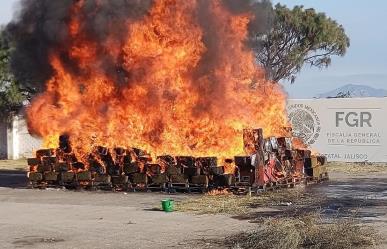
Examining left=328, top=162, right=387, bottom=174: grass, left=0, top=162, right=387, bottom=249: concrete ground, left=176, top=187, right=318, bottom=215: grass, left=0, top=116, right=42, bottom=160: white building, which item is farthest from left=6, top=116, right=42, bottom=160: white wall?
left=176, top=187, right=318, bottom=215: grass

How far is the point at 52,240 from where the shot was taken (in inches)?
405

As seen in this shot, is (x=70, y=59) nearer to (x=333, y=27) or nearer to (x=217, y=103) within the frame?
(x=217, y=103)

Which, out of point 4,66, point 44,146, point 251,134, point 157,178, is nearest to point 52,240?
point 157,178

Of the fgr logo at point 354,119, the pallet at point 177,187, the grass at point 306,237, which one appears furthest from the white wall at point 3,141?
the grass at point 306,237

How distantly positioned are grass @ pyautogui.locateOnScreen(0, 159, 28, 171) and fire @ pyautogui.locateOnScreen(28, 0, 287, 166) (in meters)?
8.69

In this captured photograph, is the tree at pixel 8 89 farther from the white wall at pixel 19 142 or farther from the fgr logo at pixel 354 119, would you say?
the fgr logo at pixel 354 119

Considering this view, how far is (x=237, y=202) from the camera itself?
47.3 ft

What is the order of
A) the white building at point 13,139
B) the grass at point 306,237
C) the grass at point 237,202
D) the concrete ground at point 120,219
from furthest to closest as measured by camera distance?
the white building at point 13,139 → the grass at point 237,202 → the concrete ground at point 120,219 → the grass at point 306,237

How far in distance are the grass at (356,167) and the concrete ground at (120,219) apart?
237 inches

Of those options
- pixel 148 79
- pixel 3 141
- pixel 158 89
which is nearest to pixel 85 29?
pixel 148 79

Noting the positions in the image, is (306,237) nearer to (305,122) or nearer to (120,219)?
(120,219)

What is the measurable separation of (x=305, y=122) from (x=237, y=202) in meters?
15.7

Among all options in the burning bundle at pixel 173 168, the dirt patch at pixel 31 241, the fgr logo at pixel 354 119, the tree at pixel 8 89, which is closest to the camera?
the dirt patch at pixel 31 241

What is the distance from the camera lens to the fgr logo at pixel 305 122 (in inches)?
1142
